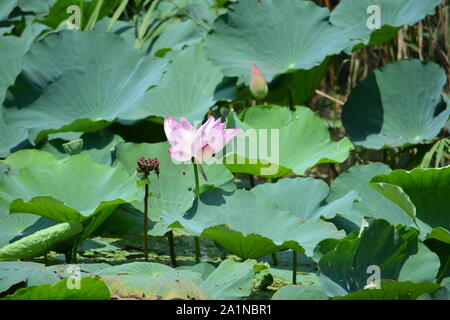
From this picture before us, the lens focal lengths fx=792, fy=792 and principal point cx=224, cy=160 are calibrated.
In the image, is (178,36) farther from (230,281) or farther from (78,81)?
(230,281)

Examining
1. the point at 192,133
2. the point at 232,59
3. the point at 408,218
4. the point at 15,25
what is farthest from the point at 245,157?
the point at 15,25

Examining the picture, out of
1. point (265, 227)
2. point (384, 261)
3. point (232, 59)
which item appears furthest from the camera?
point (232, 59)

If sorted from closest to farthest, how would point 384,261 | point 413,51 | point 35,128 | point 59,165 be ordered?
point 384,261
point 59,165
point 35,128
point 413,51

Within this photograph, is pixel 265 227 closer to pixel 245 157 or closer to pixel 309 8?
pixel 245 157

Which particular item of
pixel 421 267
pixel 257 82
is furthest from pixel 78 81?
pixel 421 267

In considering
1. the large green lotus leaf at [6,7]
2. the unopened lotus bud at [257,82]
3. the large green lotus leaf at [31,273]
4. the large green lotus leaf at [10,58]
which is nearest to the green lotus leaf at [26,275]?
the large green lotus leaf at [31,273]

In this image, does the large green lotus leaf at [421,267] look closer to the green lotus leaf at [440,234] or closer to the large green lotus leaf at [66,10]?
the green lotus leaf at [440,234]

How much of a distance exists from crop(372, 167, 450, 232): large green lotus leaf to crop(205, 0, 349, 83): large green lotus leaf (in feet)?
2.70

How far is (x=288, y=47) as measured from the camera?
8.40 ft

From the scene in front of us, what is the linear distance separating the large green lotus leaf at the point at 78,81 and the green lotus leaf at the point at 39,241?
1.92ft

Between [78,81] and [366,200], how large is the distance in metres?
1.00

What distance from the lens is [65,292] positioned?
152 centimetres

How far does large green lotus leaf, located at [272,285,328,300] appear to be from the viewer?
1.57 metres

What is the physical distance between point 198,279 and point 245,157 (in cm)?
44
